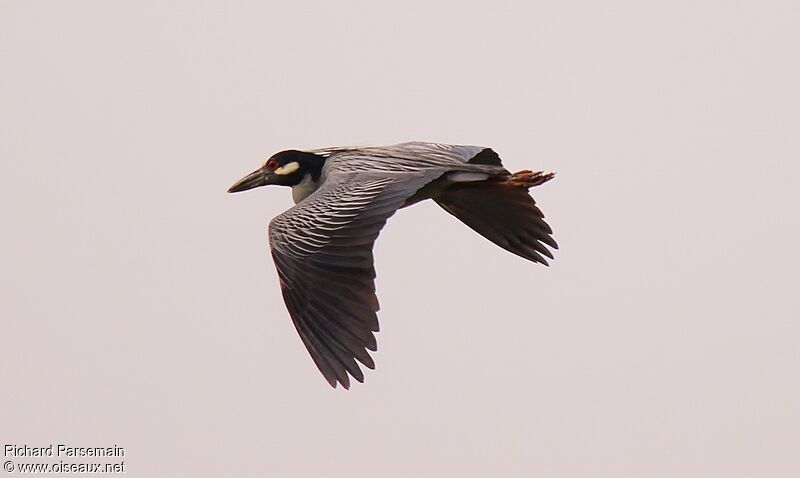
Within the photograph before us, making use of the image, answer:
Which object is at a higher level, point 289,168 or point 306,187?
point 289,168

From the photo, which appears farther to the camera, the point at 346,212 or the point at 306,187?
the point at 306,187

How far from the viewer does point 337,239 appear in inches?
509

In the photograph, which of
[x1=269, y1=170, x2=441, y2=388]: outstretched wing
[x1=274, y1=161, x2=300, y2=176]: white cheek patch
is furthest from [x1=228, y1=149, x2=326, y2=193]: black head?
[x1=269, y1=170, x2=441, y2=388]: outstretched wing

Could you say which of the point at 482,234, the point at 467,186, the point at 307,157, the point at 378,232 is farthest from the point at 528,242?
the point at 378,232

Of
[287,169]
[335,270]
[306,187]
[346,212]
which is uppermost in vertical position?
[287,169]

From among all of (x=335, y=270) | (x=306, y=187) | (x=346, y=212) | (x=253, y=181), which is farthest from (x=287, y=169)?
(x=335, y=270)

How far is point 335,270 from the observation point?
1282cm

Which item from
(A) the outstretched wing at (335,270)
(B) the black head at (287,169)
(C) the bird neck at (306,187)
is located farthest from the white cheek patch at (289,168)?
(A) the outstretched wing at (335,270)

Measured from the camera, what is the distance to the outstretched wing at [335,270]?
496 inches

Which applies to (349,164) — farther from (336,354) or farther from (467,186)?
(336,354)

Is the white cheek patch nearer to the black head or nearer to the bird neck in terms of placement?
the black head

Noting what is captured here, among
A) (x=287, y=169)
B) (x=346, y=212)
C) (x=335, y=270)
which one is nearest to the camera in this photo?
(x=335, y=270)

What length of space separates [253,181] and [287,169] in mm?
461

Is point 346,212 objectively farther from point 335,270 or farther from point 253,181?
point 253,181
